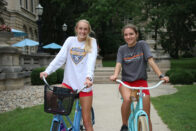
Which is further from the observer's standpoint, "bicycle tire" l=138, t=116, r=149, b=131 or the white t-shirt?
the white t-shirt

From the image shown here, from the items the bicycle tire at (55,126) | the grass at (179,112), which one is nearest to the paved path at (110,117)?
the grass at (179,112)

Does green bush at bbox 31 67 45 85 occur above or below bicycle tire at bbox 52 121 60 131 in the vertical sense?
below

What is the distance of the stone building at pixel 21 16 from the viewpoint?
28.5 meters

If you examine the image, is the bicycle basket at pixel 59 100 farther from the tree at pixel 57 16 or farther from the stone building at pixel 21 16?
the tree at pixel 57 16

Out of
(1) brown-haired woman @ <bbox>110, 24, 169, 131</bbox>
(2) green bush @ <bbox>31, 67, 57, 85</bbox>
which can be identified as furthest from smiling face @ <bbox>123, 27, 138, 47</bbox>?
(2) green bush @ <bbox>31, 67, 57, 85</bbox>

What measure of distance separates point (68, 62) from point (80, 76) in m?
0.29

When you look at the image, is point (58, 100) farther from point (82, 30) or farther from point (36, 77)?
point (36, 77)

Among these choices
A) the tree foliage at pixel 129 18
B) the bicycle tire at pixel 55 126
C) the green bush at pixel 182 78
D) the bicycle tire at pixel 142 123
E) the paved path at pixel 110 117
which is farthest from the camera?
the tree foliage at pixel 129 18

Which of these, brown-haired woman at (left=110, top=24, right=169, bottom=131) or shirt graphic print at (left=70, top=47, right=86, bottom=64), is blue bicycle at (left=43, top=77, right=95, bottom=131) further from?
brown-haired woman at (left=110, top=24, right=169, bottom=131)

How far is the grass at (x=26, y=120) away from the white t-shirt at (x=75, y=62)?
2101 millimetres

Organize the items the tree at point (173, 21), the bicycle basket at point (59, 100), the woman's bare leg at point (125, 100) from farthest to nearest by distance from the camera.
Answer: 1. the tree at point (173, 21)
2. the woman's bare leg at point (125, 100)
3. the bicycle basket at point (59, 100)

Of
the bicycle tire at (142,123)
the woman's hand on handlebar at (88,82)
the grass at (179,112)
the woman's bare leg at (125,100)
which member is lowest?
the grass at (179,112)

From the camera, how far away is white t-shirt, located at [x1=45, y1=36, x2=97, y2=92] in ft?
11.4

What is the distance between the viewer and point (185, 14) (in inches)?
742
